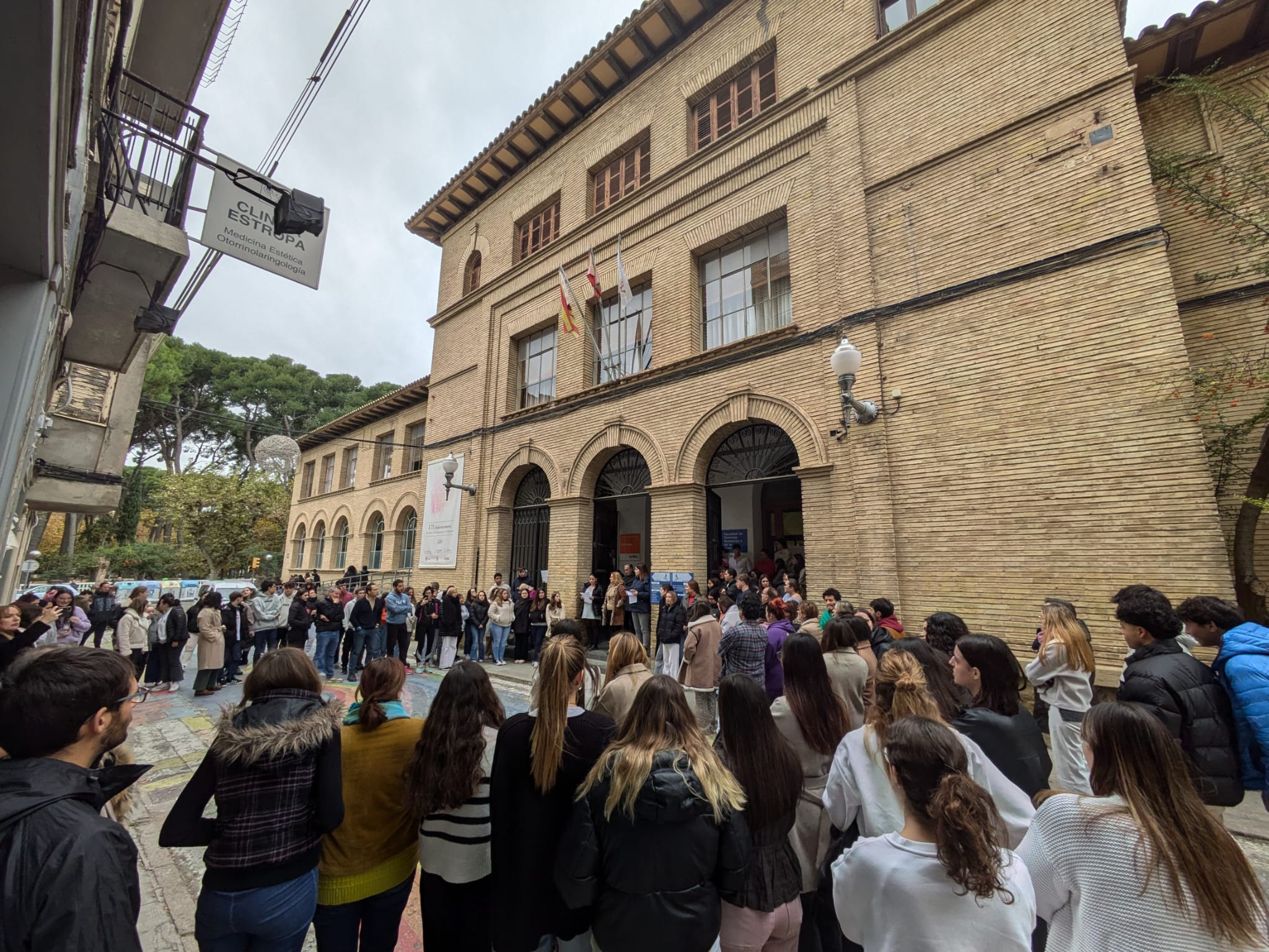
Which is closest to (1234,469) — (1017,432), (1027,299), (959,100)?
(1017,432)

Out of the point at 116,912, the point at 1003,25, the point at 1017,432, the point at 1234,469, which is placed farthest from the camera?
the point at 1003,25

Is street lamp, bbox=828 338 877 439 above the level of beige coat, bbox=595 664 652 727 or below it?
above

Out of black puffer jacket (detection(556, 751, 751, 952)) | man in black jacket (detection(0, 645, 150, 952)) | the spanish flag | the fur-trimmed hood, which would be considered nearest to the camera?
man in black jacket (detection(0, 645, 150, 952))

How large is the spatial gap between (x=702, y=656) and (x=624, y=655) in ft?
10.2

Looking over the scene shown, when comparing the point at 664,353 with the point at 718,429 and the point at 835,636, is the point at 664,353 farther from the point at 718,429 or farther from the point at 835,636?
the point at 835,636

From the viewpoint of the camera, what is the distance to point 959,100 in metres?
8.33

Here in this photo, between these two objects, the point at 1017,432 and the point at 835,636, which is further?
the point at 1017,432

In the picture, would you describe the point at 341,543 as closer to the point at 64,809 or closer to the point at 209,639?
the point at 209,639

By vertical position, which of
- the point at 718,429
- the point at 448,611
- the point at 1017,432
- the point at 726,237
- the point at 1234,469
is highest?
the point at 726,237

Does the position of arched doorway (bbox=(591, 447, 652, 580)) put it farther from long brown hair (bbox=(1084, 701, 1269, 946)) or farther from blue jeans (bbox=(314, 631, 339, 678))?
long brown hair (bbox=(1084, 701, 1269, 946))

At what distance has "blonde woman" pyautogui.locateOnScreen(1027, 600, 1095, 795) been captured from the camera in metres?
3.62

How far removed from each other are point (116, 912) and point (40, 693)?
600 mm

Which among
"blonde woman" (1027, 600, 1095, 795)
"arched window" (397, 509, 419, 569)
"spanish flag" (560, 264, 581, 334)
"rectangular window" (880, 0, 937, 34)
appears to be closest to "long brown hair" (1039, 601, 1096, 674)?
"blonde woman" (1027, 600, 1095, 795)

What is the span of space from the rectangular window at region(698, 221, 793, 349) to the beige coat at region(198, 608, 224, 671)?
31.8ft
